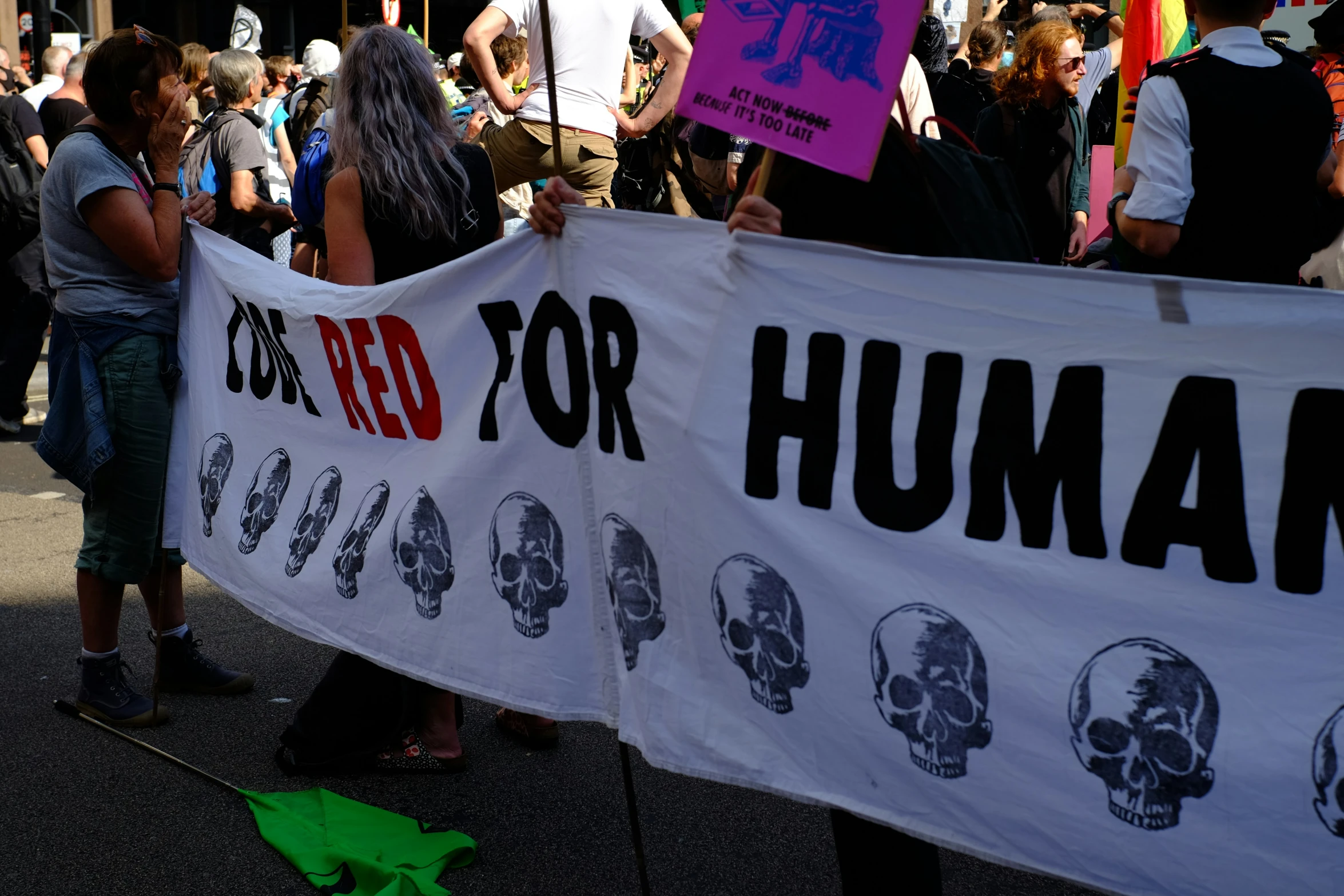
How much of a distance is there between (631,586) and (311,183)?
9.58 ft

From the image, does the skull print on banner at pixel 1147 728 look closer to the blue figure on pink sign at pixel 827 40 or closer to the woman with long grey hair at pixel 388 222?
the blue figure on pink sign at pixel 827 40

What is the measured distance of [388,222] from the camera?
10.6 ft

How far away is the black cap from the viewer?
5000 mm

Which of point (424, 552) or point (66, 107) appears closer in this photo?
point (424, 552)

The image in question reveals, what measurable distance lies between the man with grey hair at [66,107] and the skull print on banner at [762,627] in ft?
23.3

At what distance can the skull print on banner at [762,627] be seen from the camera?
2189mm

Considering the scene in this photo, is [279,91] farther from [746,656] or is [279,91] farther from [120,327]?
[746,656]

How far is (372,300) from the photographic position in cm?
296

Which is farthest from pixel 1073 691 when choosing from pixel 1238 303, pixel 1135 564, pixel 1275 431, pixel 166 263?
pixel 166 263

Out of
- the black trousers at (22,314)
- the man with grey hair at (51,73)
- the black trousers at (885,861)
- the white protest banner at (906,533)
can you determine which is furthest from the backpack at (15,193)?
the black trousers at (885,861)

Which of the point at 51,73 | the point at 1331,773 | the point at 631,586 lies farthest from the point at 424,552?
the point at 51,73

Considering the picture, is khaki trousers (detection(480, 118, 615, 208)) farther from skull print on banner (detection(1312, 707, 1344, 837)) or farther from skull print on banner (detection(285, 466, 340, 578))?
skull print on banner (detection(1312, 707, 1344, 837))

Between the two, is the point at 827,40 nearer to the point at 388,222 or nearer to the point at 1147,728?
the point at 1147,728

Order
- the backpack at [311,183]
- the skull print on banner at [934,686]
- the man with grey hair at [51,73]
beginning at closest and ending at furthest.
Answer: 1. the skull print on banner at [934,686]
2. the backpack at [311,183]
3. the man with grey hair at [51,73]
